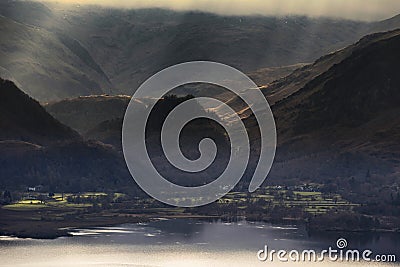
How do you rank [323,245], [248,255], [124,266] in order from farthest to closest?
[323,245]
[248,255]
[124,266]

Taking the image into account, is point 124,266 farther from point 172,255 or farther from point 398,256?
point 398,256

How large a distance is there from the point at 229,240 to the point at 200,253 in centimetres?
1697

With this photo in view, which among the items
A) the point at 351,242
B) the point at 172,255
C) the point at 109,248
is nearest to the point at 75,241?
the point at 109,248

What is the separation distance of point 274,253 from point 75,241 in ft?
103

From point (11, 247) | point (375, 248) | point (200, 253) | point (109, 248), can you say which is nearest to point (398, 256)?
point (375, 248)

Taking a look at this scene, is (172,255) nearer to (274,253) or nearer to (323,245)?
(274,253)

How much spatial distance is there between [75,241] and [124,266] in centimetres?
3037

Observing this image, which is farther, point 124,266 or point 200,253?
point 200,253

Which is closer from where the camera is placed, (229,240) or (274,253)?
(274,253)

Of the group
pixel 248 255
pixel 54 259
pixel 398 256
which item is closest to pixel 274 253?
pixel 248 255

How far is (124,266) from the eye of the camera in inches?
6649

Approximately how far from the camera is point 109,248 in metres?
188

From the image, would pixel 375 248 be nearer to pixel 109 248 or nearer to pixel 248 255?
pixel 248 255

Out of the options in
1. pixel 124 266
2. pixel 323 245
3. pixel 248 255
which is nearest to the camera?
pixel 124 266
